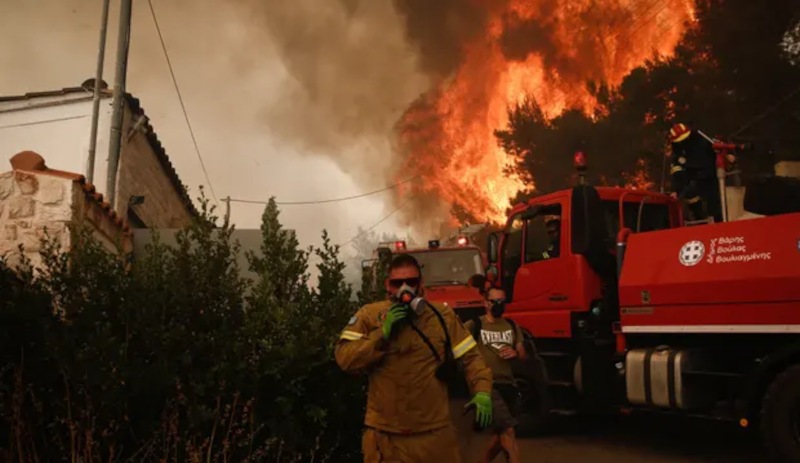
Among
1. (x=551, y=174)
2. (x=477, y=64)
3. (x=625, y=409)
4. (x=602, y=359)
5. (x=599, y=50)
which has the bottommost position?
(x=625, y=409)

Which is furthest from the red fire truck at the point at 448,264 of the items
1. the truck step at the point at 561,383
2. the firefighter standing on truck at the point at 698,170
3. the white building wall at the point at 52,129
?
the white building wall at the point at 52,129

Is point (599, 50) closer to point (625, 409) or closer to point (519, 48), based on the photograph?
point (519, 48)

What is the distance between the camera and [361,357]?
331 cm

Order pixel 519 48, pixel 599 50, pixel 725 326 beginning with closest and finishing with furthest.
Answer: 1. pixel 725 326
2. pixel 599 50
3. pixel 519 48

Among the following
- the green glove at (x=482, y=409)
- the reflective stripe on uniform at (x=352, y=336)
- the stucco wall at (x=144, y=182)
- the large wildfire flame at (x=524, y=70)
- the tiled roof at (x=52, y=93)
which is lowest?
the green glove at (x=482, y=409)

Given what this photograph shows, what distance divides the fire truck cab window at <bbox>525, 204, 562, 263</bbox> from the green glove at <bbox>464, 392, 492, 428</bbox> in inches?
172

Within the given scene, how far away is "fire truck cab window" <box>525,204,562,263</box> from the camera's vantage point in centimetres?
755

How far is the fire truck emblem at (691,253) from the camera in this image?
235 inches

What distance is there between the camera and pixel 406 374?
3344mm

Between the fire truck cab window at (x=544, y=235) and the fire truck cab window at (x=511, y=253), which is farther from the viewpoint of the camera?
the fire truck cab window at (x=511, y=253)

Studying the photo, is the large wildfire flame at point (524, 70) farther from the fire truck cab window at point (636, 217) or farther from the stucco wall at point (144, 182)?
the fire truck cab window at point (636, 217)

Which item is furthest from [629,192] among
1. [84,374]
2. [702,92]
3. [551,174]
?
[551,174]

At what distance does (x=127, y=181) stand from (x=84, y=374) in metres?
11.5

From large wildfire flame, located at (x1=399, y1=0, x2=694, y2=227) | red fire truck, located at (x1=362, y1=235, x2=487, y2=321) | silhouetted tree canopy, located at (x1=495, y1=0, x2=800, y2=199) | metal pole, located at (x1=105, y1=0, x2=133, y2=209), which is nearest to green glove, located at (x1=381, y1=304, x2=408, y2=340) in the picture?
red fire truck, located at (x1=362, y1=235, x2=487, y2=321)
